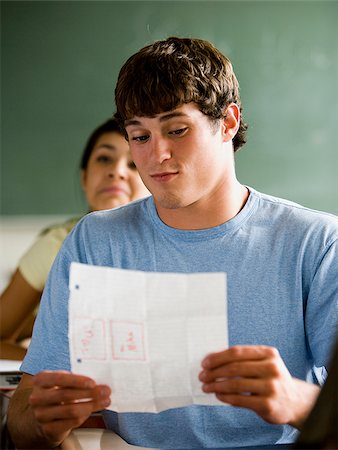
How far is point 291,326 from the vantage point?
168 cm

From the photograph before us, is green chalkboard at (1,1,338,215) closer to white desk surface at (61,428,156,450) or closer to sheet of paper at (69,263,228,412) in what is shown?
white desk surface at (61,428,156,450)

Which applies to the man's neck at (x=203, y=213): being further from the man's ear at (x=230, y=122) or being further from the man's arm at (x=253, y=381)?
the man's arm at (x=253, y=381)

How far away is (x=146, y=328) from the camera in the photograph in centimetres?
137

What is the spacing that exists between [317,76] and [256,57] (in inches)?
16.2

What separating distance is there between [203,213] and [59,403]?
1.76 ft

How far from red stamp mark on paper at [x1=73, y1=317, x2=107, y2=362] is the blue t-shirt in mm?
313

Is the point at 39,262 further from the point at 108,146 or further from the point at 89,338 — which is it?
the point at 89,338

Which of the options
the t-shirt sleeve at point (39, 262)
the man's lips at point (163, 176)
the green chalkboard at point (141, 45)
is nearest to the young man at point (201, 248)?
the man's lips at point (163, 176)

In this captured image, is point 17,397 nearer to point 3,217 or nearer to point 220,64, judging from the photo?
point 220,64

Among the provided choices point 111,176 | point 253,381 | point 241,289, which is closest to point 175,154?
point 241,289

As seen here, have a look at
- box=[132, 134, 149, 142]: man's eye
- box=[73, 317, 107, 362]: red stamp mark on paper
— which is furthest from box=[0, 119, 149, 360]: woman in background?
box=[73, 317, 107, 362]: red stamp mark on paper

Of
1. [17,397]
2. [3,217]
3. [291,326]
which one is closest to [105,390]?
[17,397]

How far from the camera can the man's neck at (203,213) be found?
5.86 feet

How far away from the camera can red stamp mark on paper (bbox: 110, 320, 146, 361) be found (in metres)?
1.37
